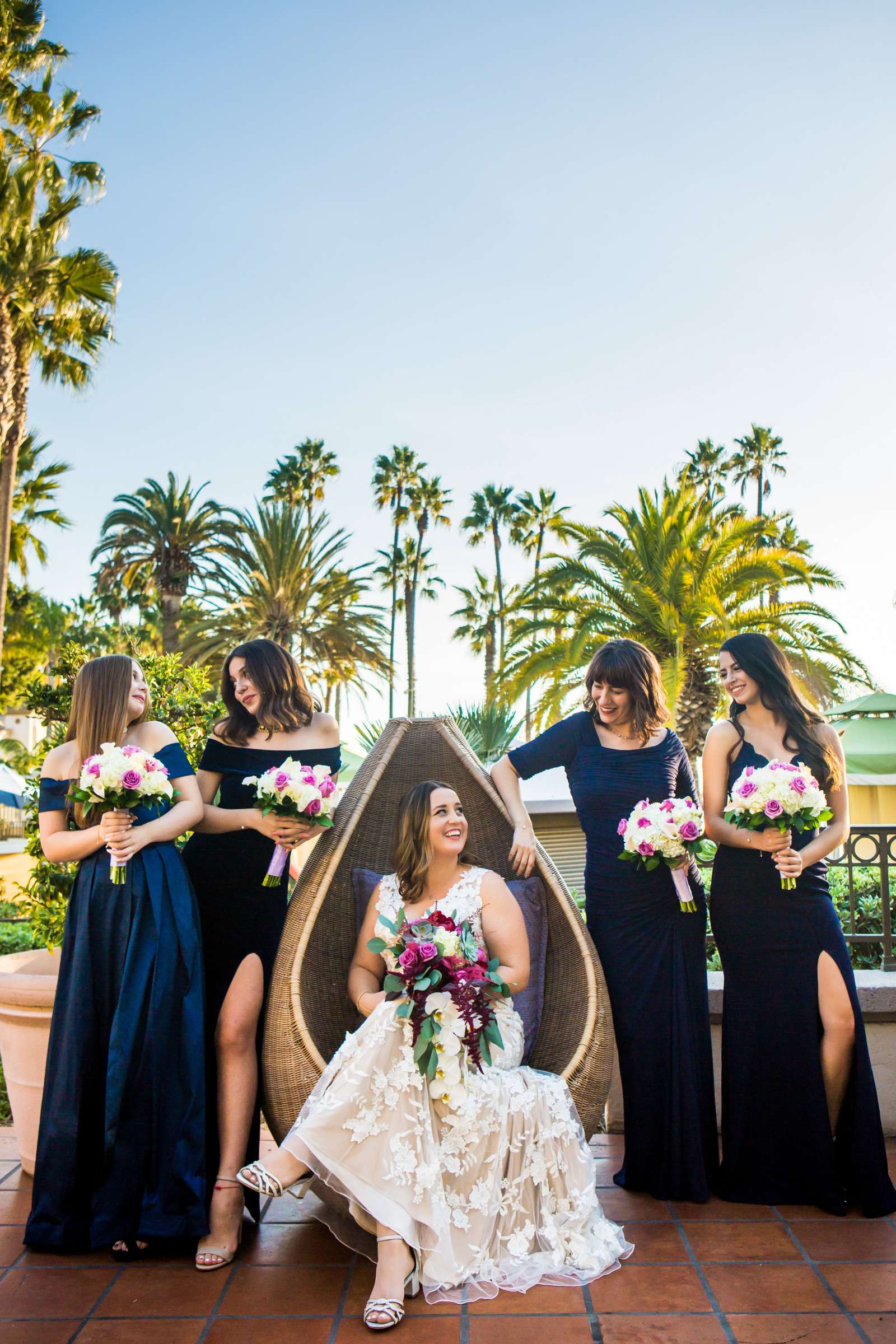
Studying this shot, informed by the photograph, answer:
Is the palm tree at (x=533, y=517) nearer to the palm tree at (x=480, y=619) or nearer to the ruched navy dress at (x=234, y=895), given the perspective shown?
the palm tree at (x=480, y=619)

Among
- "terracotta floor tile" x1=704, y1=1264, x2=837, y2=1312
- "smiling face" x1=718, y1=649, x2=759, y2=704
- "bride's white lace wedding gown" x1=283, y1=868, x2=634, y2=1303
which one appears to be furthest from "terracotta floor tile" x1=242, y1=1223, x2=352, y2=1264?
"smiling face" x1=718, y1=649, x2=759, y2=704

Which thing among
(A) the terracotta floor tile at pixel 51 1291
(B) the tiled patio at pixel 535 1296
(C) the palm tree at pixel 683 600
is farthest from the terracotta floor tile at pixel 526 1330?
(C) the palm tree at pixel 683 600

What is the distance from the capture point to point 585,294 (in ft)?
33.9

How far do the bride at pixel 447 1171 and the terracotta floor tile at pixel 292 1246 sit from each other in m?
0.24

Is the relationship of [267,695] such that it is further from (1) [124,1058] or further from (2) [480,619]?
(2) [480,619]

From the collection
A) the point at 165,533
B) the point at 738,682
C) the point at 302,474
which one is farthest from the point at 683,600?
the point at 302,474

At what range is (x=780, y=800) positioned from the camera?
128 inches

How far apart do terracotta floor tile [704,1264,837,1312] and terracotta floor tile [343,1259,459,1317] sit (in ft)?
1.93

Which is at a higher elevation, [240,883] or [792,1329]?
[240,883]

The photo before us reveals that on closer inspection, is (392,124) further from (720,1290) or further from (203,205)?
(720,1290)

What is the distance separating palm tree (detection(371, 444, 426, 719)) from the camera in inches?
1347

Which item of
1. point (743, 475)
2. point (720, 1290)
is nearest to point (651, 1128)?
point (720, 1290)

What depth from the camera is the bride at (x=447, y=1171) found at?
2.83m

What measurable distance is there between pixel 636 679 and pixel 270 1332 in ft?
7.77
